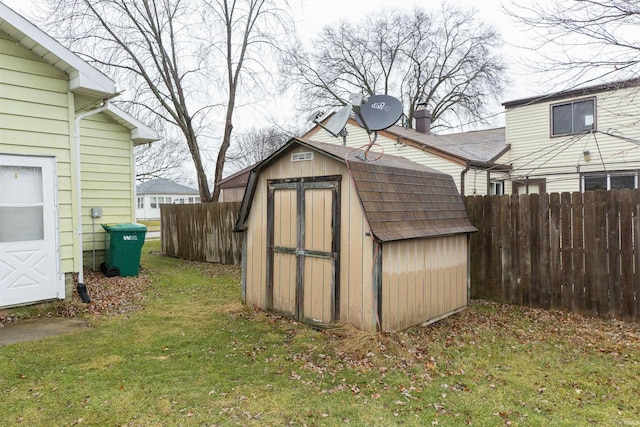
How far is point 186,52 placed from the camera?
14867 millimetres

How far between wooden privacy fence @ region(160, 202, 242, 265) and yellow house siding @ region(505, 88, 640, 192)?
863 centimetres

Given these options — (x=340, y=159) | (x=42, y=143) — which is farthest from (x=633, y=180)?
(x=42, y=143)

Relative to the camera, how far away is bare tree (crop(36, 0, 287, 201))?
534 inches

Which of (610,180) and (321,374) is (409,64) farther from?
(321,374)

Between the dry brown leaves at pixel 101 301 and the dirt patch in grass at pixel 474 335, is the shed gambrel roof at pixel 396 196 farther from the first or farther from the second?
the dry brown leaves at pixel 101 301

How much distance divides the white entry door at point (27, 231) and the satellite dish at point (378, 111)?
4459 millimetres

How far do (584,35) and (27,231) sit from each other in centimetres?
750

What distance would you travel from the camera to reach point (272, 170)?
5801mm

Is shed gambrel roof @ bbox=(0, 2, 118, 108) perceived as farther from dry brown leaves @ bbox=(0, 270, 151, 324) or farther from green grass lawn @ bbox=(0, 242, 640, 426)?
green grass lawn @ bbox=(0, 242, 640, 426)

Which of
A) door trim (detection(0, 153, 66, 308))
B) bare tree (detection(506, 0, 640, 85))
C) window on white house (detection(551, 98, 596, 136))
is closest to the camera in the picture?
bare tree (detection(506, 0, 640, 85))

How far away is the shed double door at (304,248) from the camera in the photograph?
508 centimetres

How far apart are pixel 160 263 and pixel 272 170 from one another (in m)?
6.70

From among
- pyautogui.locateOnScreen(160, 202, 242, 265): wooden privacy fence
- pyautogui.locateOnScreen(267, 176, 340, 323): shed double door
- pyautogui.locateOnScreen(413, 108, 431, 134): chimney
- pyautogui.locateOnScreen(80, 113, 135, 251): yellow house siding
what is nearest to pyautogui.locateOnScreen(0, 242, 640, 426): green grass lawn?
pyautogui.locateOnScreen(267, 176, 340, 323): shed double door

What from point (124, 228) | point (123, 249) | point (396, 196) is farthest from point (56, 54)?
point (396, 196)
